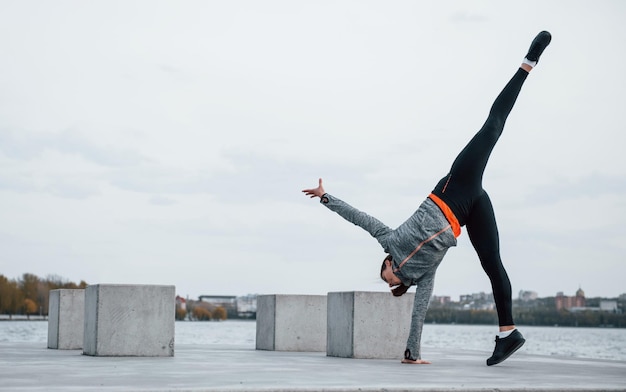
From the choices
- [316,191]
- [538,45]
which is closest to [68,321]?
[316,191]

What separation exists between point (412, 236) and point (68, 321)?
→ 902 centimetres

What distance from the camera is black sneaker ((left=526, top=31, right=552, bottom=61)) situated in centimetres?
984

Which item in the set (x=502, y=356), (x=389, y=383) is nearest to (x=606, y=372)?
(x=502, y=356)

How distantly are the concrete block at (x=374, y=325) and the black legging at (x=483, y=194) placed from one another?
4051 millimetres

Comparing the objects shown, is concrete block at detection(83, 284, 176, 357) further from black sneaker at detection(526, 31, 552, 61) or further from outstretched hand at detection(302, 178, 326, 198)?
black sneaker at detection(526, 31, 552, 61)

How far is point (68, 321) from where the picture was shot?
16.2m

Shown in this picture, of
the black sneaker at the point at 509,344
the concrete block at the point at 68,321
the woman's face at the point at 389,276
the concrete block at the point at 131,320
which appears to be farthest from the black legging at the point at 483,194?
the concrete block at the point at 68,321

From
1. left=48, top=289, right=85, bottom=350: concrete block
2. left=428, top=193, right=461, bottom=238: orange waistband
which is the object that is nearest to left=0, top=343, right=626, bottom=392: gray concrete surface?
left=428, top=193, right=461, bottom=238: orange waistband

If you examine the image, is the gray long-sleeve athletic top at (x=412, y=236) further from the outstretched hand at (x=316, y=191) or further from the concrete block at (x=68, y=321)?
the concrete block at (x=68, y=321)

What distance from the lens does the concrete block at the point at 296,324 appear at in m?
16.4

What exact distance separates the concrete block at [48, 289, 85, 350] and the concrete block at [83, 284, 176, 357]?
3.10 meters

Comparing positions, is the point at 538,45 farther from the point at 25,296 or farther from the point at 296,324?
the point at 25,296

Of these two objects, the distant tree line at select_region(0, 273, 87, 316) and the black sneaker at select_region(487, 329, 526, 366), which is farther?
the distant tree line at select_region(0, 273, 87, 316)

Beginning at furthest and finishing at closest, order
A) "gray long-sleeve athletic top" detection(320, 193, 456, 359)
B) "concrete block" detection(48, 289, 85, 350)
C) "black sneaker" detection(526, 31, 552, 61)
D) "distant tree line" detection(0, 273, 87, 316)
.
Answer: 1. "distant tree line" detection(0, 273, 87, 316)
2. "concrete block" detection(48, 289, 85, 350)
3. "black sneaker" detection(526, 31, 552, 61)
4. "gray long-sleeve athletic top" detection(320, 193, 456, 359)
